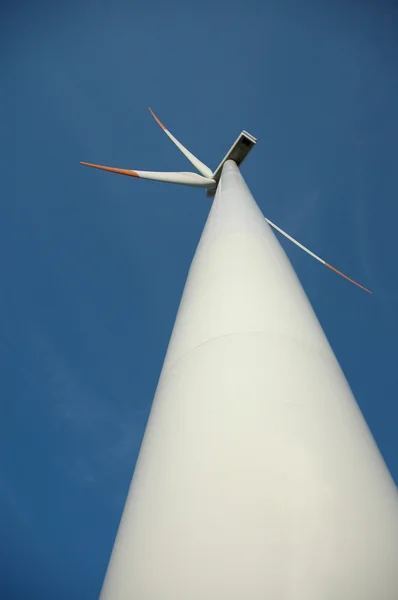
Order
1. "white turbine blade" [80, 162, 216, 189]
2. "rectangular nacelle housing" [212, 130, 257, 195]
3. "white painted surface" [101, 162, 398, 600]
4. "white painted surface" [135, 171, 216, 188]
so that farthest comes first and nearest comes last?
"rectangular nacelle housing" [212, 130, 257, 195] → "white painted surface" [135, 171, 216, 188] → "white turbine blade" [80, 162, 216, 189] → "white painted surface" [101, 162, 398, 600]

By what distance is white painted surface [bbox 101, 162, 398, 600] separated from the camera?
1.98 m

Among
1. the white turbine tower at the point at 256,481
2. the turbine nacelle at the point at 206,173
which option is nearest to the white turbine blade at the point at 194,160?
the turbine nacelle at the point at 206,173

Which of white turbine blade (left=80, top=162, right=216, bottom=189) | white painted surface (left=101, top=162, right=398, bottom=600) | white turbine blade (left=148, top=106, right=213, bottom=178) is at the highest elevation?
white turbine blade (left=148, top=106, right=213, bottom=178)

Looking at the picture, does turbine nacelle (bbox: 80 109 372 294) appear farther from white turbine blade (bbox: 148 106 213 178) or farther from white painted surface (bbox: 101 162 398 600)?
white painted surface (bbox: 101 162 398 600)

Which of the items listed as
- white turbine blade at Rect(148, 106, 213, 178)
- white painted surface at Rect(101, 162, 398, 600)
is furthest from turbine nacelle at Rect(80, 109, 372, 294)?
white painted surface at Rect(101, 162, 398, 600)

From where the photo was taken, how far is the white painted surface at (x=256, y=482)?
1.98 m

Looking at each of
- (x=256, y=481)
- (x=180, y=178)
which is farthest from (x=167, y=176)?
(x=256, y=481)

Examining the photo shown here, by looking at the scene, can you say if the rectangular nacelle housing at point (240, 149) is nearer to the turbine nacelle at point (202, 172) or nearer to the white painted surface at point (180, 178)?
the turbine nacelle at point (202, 172)

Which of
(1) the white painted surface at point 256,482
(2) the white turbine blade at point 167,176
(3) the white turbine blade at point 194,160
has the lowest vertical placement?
(1) the white painted surface at point 256,482

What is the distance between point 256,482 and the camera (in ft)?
7.54

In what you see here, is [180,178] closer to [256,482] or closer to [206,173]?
[206,173]

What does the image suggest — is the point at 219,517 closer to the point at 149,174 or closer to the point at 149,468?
the point at 149,468

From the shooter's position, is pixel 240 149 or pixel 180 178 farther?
pixel 240 149

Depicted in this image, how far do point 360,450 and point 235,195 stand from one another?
5.57 metres
